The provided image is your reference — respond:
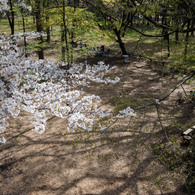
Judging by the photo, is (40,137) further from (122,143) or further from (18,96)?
(122,143)

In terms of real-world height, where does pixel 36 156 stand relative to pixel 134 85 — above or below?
below

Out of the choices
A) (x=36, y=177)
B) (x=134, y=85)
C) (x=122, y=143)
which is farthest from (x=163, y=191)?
(x=134, y=85)

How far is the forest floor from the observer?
523 cm

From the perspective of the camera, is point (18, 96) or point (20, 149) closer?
point (18, 96)

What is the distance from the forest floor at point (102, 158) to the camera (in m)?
5.23

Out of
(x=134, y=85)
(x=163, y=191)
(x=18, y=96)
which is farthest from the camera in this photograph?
(x=134, y=85)

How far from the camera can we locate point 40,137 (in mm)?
7500

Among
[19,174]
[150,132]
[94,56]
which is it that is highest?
[94,56]

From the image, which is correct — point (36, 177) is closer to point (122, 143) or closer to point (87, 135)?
point (87, 135)

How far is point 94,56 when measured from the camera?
17.2 meters

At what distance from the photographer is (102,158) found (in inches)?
242

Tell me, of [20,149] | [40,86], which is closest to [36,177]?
[20,149]

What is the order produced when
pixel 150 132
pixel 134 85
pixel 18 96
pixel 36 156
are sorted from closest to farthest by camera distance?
pixel 18 96 < pixel 36 156 < pixel 150 132 < pixel 134 85

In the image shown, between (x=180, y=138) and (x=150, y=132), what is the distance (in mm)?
1178
